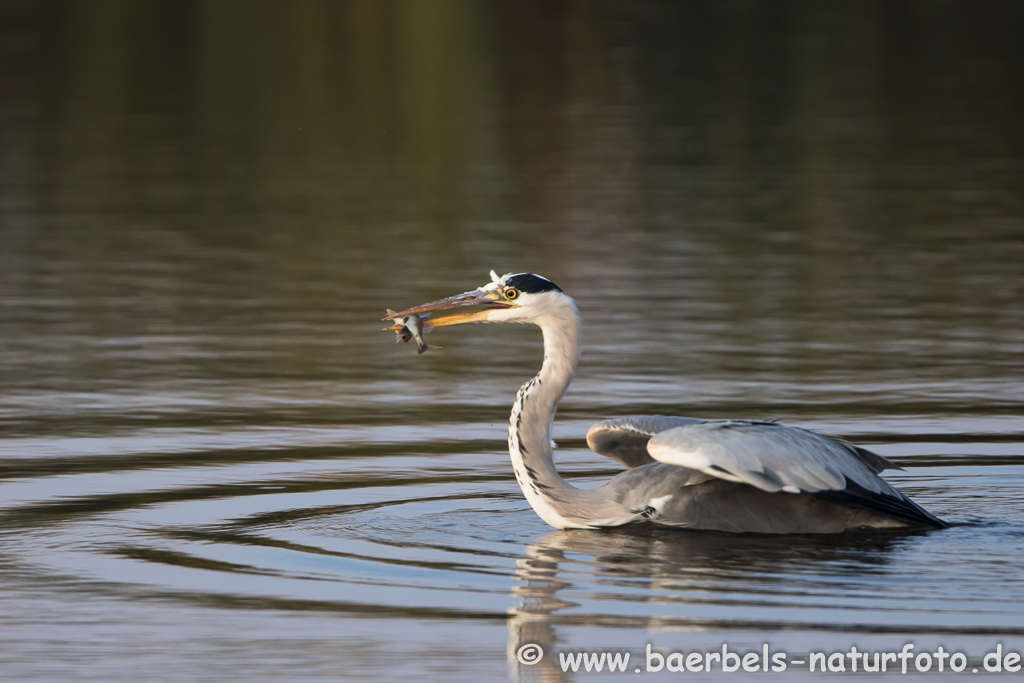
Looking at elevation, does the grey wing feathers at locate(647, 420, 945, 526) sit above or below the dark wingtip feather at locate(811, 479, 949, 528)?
above

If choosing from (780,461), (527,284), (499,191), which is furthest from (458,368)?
(499,191)

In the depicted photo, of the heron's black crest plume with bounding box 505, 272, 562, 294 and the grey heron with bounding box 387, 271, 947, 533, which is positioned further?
the heron's black crest plume with bounding box 505, 272, 562, 294

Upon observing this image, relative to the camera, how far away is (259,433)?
12.1 metres

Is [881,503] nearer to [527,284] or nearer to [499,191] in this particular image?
[527,284]

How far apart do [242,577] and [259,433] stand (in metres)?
3.49

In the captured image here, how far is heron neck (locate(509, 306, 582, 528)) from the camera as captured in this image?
31.3 feet

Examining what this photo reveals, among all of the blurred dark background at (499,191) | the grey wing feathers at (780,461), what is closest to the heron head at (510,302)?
the grey wing feathers at (780,461)

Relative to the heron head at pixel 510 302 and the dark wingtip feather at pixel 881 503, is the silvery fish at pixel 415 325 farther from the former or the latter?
the dark wingtip feather at pixel 881 503

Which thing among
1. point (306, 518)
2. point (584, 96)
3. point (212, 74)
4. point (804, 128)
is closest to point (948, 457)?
point (306, 518)

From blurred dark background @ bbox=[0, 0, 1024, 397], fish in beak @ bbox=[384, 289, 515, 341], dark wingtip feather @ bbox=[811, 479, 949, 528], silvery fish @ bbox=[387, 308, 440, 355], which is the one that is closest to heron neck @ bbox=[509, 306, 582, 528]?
fish in beak @ bbox=[384, 289, 515, 341]

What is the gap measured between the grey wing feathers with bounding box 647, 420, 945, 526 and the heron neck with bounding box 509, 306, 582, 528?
27.4 inches

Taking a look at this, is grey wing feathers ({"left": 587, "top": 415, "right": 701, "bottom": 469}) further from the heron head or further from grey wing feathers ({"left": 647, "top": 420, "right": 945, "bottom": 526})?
the heron head

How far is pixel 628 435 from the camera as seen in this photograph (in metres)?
10.1

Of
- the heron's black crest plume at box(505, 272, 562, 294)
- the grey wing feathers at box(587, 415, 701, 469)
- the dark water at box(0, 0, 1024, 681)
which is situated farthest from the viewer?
the grey wing feathers at box(587, 415, 701, 469)
